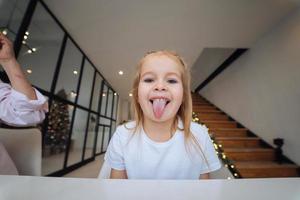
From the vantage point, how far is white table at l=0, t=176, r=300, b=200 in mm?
240

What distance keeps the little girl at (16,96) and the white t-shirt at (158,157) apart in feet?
0.74

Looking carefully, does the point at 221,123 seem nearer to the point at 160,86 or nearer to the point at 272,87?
the point at 272,87

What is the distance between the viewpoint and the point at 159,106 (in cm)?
46

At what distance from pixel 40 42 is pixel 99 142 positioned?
3.29 m

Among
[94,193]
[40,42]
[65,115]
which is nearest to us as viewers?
[94,193]

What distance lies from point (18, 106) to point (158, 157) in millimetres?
345

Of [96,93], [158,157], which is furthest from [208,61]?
[158,157]

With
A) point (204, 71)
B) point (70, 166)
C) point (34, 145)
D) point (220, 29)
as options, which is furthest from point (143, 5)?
point (204, 71)

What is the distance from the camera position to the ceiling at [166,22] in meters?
2.03

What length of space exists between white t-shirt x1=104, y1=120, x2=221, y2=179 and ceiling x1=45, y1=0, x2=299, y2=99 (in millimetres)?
1730

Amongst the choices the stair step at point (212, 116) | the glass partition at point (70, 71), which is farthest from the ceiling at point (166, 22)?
the stair step at point (212, 116)

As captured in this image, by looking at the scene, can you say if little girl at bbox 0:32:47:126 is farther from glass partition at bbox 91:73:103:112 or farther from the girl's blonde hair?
glass partition at bbox 91:73:103:112

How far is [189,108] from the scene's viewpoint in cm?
60

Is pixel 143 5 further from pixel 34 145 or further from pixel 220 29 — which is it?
pixel 34 145
